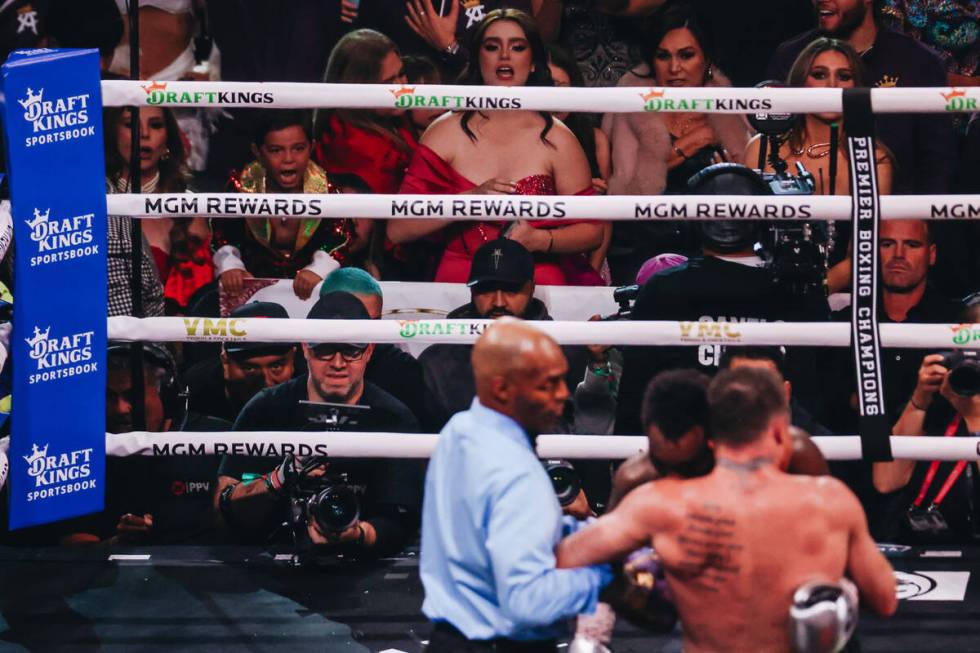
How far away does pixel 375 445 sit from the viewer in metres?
4.30

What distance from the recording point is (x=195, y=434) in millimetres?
4332

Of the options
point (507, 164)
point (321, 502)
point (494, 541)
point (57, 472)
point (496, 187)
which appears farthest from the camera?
point (507, 164)

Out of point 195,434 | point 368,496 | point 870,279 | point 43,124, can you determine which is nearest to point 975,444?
point 870,279

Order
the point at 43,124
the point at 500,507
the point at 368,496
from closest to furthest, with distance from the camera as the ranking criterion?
the point at 500,507 → the point at 43,124 → the point at 368,496

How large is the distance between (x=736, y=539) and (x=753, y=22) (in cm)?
343

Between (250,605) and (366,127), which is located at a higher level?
(366,127)

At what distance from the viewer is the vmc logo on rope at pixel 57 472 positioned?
4270mm

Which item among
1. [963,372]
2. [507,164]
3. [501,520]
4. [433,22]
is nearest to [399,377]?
[507,164]

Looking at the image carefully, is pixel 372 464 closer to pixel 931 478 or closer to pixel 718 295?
pixel 718 295

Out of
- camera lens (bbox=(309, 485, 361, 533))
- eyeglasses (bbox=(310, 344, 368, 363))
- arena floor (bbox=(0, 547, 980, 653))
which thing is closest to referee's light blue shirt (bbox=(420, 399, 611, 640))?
arena floor (bbox=(0, 547, 980, 653))

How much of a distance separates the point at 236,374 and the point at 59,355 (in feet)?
2.94

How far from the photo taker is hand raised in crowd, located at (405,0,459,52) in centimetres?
565

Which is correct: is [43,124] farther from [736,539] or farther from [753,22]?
[753,22]

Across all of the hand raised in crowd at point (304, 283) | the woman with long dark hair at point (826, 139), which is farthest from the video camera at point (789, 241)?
the hand raised in crowd at point (304, 283)
